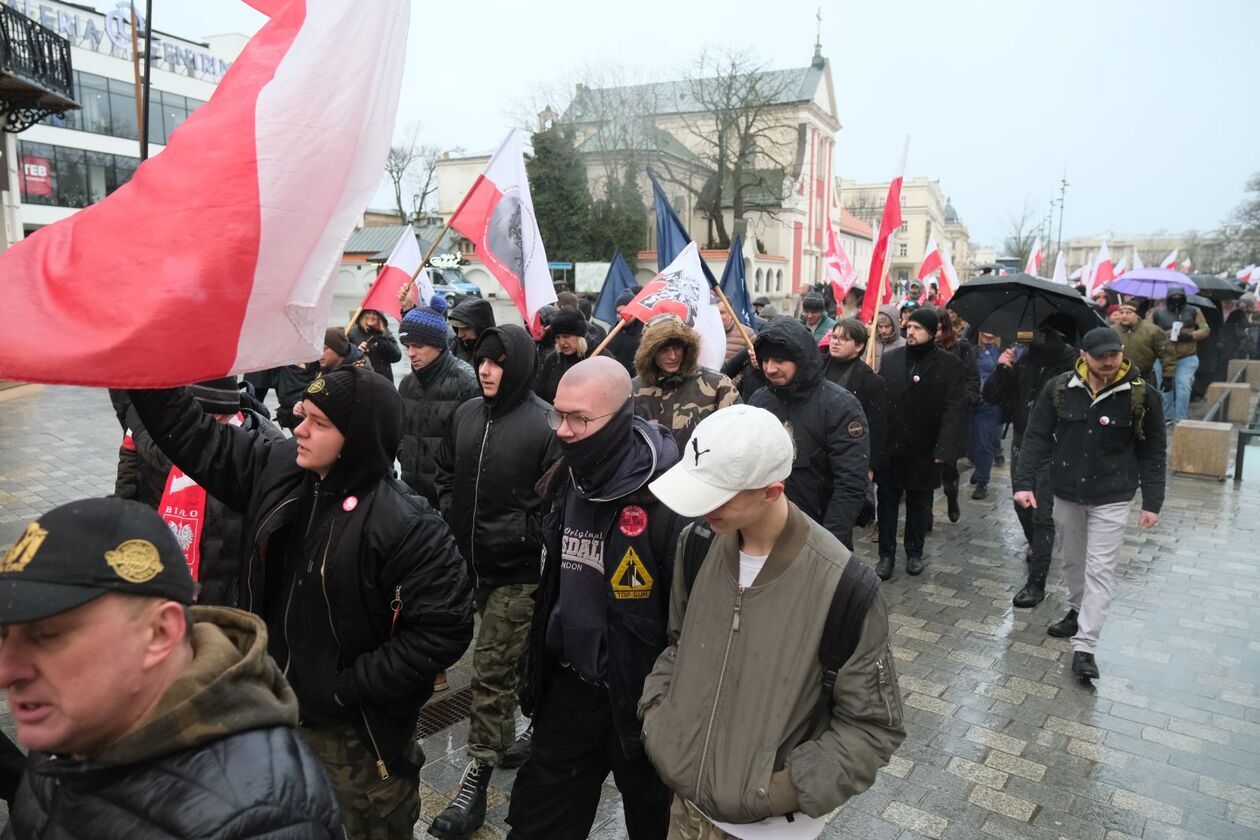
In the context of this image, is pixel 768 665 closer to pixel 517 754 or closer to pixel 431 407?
pixel 517 754

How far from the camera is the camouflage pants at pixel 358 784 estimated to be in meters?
2.90

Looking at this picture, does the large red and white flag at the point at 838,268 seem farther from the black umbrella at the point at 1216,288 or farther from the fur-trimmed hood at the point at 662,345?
the fur-trimmed hood at the point at 662,345

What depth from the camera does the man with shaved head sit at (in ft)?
9.68

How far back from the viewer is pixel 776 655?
2.34 meters

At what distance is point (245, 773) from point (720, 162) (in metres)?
54.1

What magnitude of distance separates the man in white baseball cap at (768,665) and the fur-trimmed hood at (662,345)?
263 cm

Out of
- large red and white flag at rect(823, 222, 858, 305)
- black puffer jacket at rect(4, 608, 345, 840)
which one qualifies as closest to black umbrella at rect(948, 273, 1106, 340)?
large red and white flag at rect(823, 222, 858, 305)

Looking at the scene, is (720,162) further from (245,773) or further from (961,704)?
(245,773)

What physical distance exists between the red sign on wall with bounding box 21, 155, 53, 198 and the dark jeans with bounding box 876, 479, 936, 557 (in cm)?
4351

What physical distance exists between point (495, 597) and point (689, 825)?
70.8 inches

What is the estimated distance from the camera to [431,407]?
5891mm

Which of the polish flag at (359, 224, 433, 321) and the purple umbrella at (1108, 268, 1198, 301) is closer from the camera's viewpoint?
the polish flag at (359, 224, 433, 321)

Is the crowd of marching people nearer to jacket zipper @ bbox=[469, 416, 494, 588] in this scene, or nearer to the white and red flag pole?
jacket zipper @ bbox=[469, 416, 494, 588]

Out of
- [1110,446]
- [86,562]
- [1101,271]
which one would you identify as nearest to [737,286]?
[1110,446]
